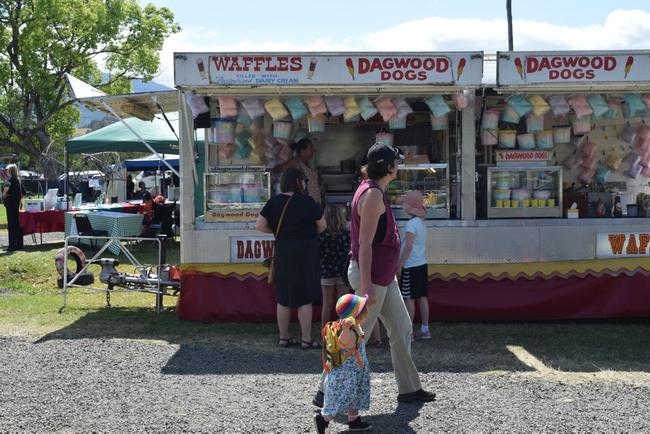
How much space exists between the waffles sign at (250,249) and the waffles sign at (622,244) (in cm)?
349

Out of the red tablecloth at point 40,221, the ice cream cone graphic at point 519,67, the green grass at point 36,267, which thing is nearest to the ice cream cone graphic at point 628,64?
the ice cream cone graphic at point 519,67

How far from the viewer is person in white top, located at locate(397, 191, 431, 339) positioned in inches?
296

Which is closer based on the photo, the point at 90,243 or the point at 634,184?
the point at 634,184

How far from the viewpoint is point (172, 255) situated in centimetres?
1516

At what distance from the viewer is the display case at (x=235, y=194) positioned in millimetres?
8438

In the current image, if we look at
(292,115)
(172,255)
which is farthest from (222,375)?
(172,255)

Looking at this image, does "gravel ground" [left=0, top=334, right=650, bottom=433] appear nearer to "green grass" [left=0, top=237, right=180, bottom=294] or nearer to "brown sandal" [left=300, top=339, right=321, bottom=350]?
"brown sandal" [left=300, top=339, right=321, bottom=350]

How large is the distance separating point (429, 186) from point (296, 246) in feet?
6.61

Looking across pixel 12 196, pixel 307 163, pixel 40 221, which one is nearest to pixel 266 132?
pixel 307 163

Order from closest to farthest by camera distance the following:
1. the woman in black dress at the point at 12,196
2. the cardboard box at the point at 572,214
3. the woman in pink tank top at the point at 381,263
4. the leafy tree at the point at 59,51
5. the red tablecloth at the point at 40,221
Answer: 1. the woman in pink tank top at the point at 381,263
2. the cardboard box at the point at 572,214
3. the woman in black dress at the point at 12,196
4. the red tablecloth at the point at 40,221
5. the leafy tree at the point at 59,51

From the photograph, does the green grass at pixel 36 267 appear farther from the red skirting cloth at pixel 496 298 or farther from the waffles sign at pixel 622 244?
the waffles sign at pixel 622 244

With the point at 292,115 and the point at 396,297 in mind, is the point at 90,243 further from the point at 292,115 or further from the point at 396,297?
the point at 396,297

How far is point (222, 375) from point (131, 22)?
88.4ft

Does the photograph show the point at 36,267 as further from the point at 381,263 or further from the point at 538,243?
the point at 381,263
